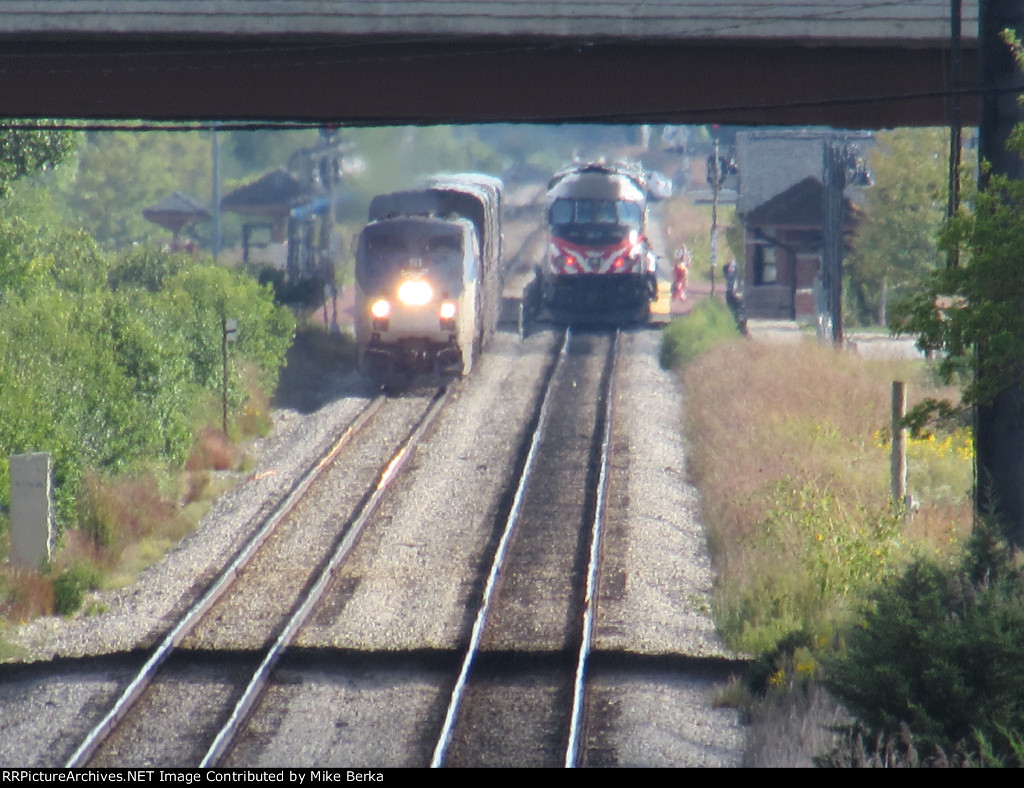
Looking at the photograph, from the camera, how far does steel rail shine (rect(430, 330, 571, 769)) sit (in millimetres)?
8891

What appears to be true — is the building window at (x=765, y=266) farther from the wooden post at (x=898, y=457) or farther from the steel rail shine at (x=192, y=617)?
the wooden post at (x=898, y=457)

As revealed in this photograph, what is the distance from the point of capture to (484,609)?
38.4ft

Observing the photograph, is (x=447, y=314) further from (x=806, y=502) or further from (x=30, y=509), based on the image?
(x=30, y=509)

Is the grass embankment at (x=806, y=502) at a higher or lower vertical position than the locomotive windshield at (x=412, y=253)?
lower

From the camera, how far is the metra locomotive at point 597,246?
31.1 metres

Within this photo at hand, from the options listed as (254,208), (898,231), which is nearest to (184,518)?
(898,231)

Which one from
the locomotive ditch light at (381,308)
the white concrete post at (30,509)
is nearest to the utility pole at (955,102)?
the white concrete post at (30,509)

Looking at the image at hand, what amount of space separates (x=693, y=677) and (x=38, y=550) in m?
6.89

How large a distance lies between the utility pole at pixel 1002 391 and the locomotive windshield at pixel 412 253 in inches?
518

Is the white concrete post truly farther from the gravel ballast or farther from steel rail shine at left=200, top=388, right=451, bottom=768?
steel rail shine at left=200, top=388, right=451, bottom=768

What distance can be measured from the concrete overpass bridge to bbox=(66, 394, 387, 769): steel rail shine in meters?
4.84

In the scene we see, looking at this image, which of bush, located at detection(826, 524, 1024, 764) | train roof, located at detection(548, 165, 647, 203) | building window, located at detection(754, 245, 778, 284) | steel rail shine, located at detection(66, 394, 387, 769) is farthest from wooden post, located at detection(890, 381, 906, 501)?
building window, located at detection(754, 245, 778, 284)

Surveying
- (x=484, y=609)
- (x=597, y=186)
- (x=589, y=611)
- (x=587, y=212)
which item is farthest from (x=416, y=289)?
(x=589, y=611)

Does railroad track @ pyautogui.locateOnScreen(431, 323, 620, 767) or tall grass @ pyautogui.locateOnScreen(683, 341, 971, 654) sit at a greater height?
tall grass @ pyautogui.locateOnScreen(683, 341, 971, 654)
